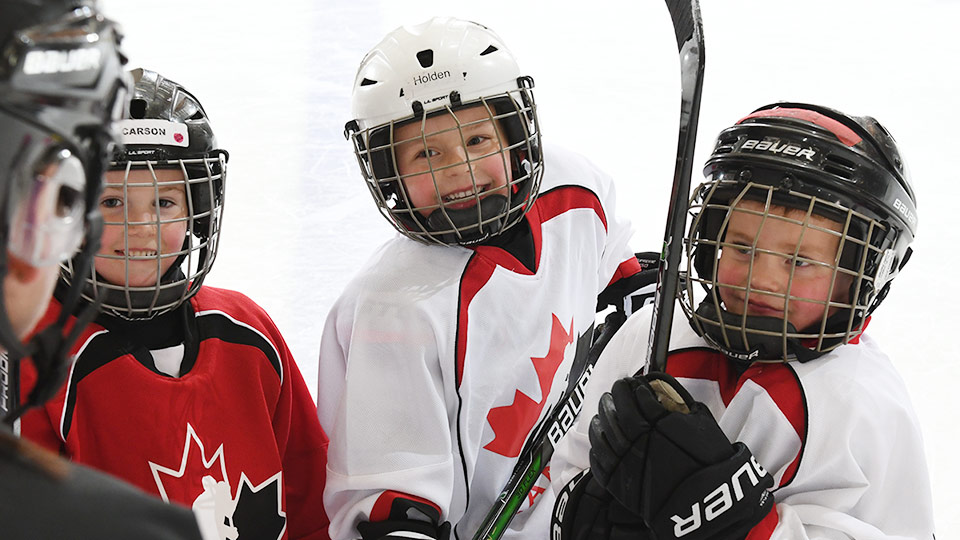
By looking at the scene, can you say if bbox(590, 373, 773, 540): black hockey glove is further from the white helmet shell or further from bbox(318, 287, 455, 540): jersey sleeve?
the white helmet shell

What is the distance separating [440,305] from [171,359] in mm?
415

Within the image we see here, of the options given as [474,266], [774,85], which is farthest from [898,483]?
[774,85]

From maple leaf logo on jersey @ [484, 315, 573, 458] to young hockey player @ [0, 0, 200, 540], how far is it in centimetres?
102

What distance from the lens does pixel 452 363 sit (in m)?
1.51

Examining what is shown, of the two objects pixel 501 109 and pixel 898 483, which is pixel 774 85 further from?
pixel 898 483

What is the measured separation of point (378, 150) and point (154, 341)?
0.45 meters

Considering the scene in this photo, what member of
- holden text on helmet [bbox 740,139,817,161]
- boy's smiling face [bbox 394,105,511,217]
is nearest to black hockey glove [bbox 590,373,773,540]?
holden text on helmet [bbox 740,139,817,161]

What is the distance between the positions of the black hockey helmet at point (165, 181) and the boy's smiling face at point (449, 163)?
29 cm

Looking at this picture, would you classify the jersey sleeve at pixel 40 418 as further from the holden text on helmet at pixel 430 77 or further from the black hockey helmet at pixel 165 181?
the holden text on helmet at pixel 430 77

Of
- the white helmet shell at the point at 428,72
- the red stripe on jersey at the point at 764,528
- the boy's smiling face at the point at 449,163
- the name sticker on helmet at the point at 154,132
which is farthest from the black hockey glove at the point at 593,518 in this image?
the name sticker on helmet at the point at 154,132

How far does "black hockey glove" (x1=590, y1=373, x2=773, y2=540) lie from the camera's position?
3.85 feet

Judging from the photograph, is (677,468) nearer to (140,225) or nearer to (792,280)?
(792,280)

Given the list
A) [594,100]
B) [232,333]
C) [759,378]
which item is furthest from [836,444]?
[594,100]

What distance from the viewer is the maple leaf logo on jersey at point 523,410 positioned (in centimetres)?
163
